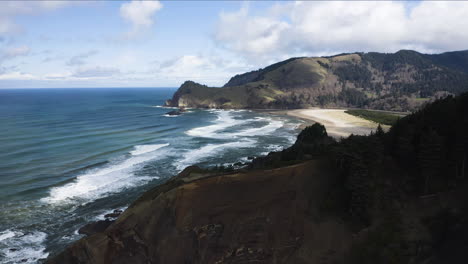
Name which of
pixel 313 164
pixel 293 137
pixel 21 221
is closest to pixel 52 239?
pixel 21 221

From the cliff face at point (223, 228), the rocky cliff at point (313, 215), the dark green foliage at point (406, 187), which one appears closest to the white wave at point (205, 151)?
the cliff face at point (223, 228)

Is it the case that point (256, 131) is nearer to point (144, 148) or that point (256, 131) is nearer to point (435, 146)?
point (144, 148)

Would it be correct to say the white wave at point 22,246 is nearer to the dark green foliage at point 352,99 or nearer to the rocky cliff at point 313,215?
the rocky cliff at point 313,215

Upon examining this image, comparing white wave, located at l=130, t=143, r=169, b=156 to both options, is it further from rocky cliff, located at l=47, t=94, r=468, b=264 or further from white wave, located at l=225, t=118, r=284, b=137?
rocky cliff, located at l=47, t=94, r=468, b=264

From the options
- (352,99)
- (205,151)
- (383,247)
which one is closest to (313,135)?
→ (205,151)

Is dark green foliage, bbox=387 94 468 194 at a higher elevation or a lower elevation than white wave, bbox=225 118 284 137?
higher

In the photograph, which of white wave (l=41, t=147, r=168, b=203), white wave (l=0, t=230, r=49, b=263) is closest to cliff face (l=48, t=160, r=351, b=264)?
white wave (l=0, t=230, r=49, b=263)

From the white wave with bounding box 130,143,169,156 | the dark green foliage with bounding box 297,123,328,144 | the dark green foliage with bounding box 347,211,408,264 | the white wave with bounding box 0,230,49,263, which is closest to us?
the dark green foliage with bounding box 347,211,408,264
